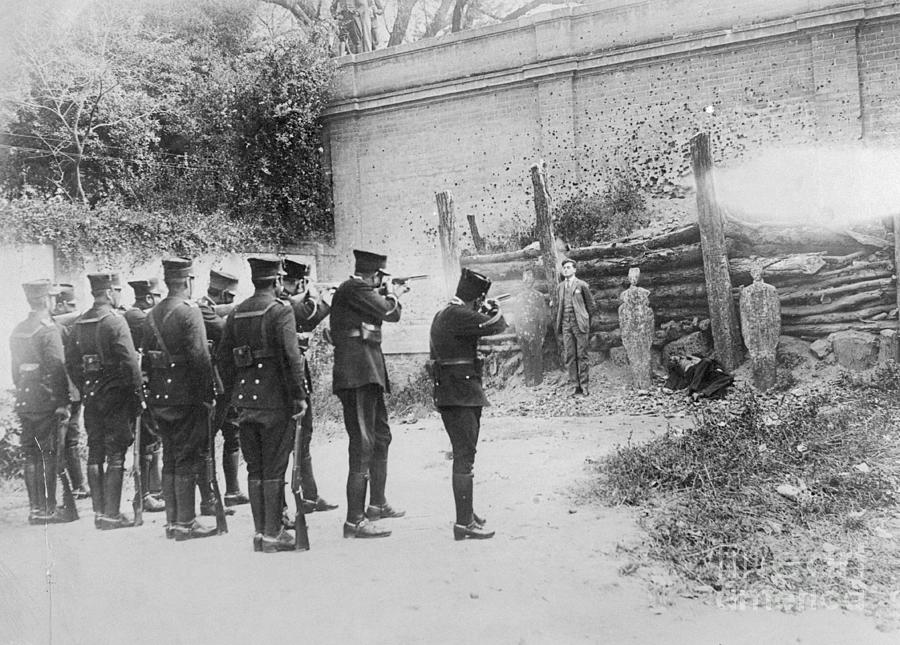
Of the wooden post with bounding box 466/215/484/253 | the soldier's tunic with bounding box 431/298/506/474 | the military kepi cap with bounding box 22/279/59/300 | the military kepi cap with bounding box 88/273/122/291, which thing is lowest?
the soldier's tunic with bounding box 431/298/506/474

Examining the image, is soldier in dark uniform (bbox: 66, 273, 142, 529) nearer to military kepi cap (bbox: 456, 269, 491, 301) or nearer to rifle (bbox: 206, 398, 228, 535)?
rifle (bbox: 206, 398, 228, 535)

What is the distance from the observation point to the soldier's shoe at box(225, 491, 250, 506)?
4.02 meters

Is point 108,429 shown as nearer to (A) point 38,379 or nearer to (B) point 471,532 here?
(A) point 38,379

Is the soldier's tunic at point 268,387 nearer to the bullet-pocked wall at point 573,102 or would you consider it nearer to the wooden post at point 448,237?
the bullet-pocked wall at point 573,102

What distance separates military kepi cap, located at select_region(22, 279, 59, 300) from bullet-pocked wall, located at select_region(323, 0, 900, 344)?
1.42m

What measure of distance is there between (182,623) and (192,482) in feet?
3.40

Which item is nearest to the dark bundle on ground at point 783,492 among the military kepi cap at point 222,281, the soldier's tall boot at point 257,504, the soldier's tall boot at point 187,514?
the soldier's tall boot at point 257,504

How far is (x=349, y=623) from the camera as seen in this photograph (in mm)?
2785

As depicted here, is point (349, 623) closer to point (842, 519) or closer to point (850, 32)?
point (842, 519)

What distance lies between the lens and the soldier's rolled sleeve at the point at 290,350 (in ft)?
11.7

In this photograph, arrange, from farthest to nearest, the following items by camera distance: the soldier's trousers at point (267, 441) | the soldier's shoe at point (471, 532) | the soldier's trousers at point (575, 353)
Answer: the soldier's trousers at point (575, 353), the soldier's trousers at point (267, 441), the soldier's shoe at point (471, 532)

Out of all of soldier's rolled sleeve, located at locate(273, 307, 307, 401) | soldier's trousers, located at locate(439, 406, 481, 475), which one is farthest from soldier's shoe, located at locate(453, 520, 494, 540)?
soldier's rolled sleeve, located at locate(273, 307, 307, 401)

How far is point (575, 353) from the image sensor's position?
4.68 metres

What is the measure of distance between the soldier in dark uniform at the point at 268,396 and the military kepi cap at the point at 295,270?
1.12 ft
